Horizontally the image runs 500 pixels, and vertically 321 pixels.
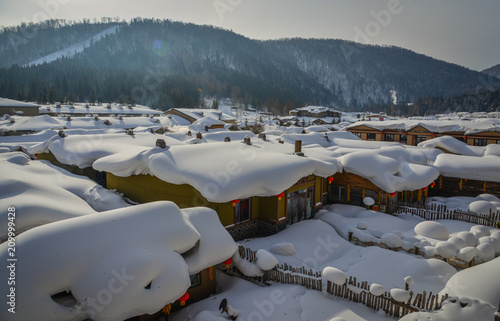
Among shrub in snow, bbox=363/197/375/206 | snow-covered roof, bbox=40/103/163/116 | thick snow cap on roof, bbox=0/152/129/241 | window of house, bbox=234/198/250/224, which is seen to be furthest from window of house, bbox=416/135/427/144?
snow-covered roof, bbox=40/103/163/116

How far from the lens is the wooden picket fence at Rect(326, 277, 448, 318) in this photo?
816 centimetres

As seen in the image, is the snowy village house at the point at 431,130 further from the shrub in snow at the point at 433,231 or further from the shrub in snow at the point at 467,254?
the shrub in snow at the point at 467,254

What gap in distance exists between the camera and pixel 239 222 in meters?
14.3

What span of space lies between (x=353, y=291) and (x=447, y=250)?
560cm

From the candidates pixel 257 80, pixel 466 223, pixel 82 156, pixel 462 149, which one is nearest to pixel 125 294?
pixel 82 156

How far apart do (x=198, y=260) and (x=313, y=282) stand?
4.24 m

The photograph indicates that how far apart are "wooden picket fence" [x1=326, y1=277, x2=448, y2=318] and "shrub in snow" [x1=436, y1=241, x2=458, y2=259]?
3.84 meters

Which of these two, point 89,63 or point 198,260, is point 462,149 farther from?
point 89,63

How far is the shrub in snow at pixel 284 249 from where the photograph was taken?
12.1 m

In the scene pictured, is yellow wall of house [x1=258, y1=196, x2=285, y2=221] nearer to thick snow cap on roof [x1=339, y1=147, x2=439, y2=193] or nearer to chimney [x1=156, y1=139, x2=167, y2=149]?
chimney [x1=156, y1=139, x2=167, y2=149]

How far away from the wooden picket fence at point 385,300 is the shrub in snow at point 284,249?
107 inches

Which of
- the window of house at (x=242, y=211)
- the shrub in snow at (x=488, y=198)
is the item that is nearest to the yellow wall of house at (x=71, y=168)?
the window of house at (x=242, y=211)

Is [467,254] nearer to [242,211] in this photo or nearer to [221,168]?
[242,211]

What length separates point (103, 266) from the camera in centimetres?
641
